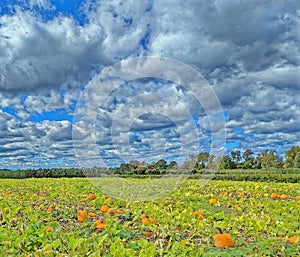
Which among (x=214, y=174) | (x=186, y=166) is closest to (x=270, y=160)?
(x=214, y=174)

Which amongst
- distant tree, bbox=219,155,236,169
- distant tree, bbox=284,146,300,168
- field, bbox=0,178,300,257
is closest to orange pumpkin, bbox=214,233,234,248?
field, bbox=0,178,300,257

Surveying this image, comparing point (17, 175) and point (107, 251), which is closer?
point (107, 251)

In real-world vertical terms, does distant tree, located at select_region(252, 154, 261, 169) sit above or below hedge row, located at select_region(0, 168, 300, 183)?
above

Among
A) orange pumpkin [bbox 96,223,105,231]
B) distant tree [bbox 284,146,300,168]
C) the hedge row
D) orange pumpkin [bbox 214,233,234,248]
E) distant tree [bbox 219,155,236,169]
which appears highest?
distant tree [bbox 284,146,300,168]

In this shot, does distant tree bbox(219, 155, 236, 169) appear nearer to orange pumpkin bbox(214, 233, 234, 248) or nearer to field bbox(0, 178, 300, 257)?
field bbox(0, 178, 300, 257)

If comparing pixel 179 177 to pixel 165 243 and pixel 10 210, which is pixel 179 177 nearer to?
pixel 10 210

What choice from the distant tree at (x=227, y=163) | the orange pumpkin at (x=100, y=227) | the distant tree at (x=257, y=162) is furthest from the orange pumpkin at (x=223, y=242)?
the distant tree at (x=257, y=162)

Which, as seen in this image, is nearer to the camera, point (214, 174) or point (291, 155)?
point (214, 174)

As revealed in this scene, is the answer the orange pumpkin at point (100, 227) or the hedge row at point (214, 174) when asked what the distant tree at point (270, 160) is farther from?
the orange pumpkin at point (100, 227)

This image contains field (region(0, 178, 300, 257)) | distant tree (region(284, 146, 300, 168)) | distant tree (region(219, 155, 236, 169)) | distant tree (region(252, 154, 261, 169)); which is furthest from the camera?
distant tree (region(284, 146, 300, 168))

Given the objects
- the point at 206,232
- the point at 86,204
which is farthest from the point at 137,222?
the point at 86,204

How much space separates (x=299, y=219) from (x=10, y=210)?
166 inches

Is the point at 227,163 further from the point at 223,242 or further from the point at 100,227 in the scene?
the point at 223,242

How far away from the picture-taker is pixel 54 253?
293cm
